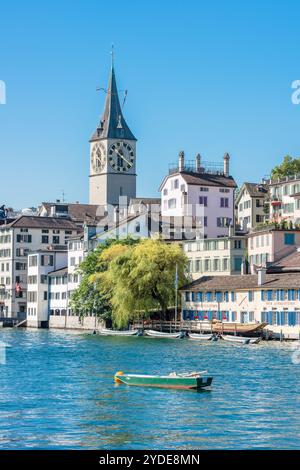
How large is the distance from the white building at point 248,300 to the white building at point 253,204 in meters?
34.6

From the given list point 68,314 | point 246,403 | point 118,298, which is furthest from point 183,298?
point 246,403

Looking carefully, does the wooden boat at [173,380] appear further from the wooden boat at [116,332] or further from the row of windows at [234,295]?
the wooden boat at [116,332]

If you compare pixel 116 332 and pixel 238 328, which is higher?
pixel 238 328

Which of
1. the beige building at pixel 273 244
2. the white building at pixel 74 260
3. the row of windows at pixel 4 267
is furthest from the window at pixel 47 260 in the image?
the beige building at pixel 273 244

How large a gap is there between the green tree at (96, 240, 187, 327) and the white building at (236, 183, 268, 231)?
35.9 meters

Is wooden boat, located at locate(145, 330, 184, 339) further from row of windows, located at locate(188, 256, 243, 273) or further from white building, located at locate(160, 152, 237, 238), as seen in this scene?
white building, located at locate(160, 152, 237, 238)

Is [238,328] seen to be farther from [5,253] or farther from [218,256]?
Result: [5,253]

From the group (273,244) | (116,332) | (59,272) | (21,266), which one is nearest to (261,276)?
(273,244)

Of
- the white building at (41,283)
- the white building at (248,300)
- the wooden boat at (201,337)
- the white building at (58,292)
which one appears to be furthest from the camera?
the white building at (41,283)

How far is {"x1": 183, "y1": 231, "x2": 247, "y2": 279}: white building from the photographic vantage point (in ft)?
402

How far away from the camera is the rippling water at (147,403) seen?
4244 centimetres

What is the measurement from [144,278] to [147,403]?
60028mm

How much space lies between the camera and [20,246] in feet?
556

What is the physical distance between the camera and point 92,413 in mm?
49344
